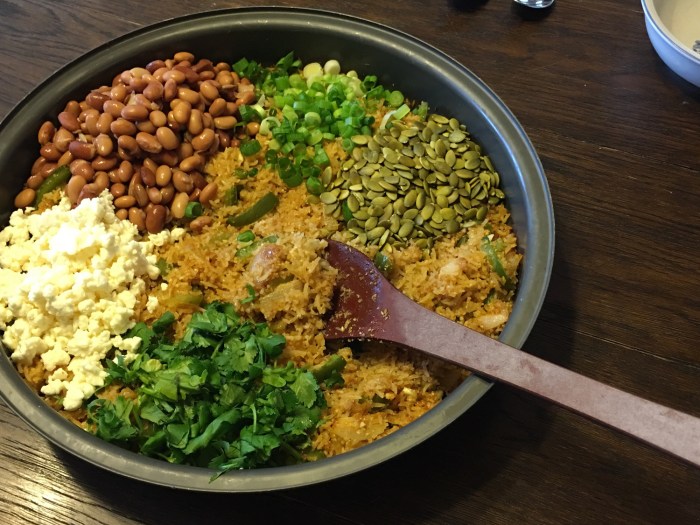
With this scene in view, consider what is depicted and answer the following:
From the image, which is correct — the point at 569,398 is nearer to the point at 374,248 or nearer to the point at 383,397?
the point at 383,397

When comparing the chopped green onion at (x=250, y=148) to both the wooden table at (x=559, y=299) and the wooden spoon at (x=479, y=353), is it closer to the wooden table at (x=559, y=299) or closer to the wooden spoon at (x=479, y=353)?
the wooden spoon at (x=479, y=353)

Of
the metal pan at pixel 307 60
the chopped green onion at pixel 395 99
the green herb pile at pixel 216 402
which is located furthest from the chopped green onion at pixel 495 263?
the chopped green onion at pixel 395 99

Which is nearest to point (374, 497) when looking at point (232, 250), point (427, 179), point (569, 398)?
point (569, 398)

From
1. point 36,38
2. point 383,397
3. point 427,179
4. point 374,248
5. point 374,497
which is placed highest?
point 36,38

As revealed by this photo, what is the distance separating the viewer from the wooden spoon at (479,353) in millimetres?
1191

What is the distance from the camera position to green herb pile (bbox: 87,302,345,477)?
1.46m

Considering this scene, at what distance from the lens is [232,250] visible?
184 cm

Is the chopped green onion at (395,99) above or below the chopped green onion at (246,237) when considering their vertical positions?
above

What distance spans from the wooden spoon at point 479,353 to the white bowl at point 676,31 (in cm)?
138

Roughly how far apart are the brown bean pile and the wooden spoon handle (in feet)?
2.70

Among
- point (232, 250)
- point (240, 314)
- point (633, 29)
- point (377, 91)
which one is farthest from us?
point (633, 29)

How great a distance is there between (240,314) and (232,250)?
228mm

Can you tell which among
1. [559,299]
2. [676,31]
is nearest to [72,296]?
[559,299]

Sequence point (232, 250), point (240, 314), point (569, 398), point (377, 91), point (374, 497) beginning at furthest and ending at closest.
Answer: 1. point (377, 91)
2. point (232, 250)
3. point (240, 314)
4. point (374, 497)
5. point (569, 398)
